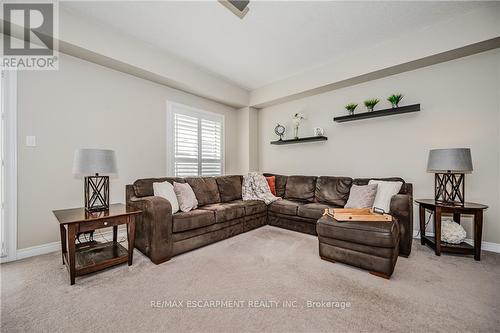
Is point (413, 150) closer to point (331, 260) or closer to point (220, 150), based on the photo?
point (331, 260)

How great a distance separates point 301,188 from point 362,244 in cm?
189

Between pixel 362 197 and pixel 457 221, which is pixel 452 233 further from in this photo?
pixel 362 197

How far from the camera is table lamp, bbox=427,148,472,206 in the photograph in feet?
→ 8.00

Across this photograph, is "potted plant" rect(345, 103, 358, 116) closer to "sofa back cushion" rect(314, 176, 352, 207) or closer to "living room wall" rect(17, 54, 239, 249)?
"sofa back cushion" rect(314, 176, 352, 207)

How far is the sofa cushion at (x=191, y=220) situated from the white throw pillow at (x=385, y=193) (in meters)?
2.22

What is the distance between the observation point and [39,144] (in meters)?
2.56

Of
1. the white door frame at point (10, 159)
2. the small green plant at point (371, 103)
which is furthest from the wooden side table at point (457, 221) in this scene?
the white door frame at point (10, 159)

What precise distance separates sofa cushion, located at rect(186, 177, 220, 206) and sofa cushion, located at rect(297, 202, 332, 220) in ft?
Answer: 4.54

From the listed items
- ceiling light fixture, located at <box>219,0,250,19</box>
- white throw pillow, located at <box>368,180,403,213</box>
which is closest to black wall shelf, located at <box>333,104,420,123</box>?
white throw pillow, located at <box>368,180,403,213</box>

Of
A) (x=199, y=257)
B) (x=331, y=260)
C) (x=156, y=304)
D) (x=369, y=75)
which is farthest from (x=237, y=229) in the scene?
(x=369, y=75)

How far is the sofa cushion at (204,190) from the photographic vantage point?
338 centimetres

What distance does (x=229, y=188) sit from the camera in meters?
3.92

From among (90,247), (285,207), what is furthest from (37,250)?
(285,207)

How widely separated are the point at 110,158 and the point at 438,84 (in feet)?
14.3
